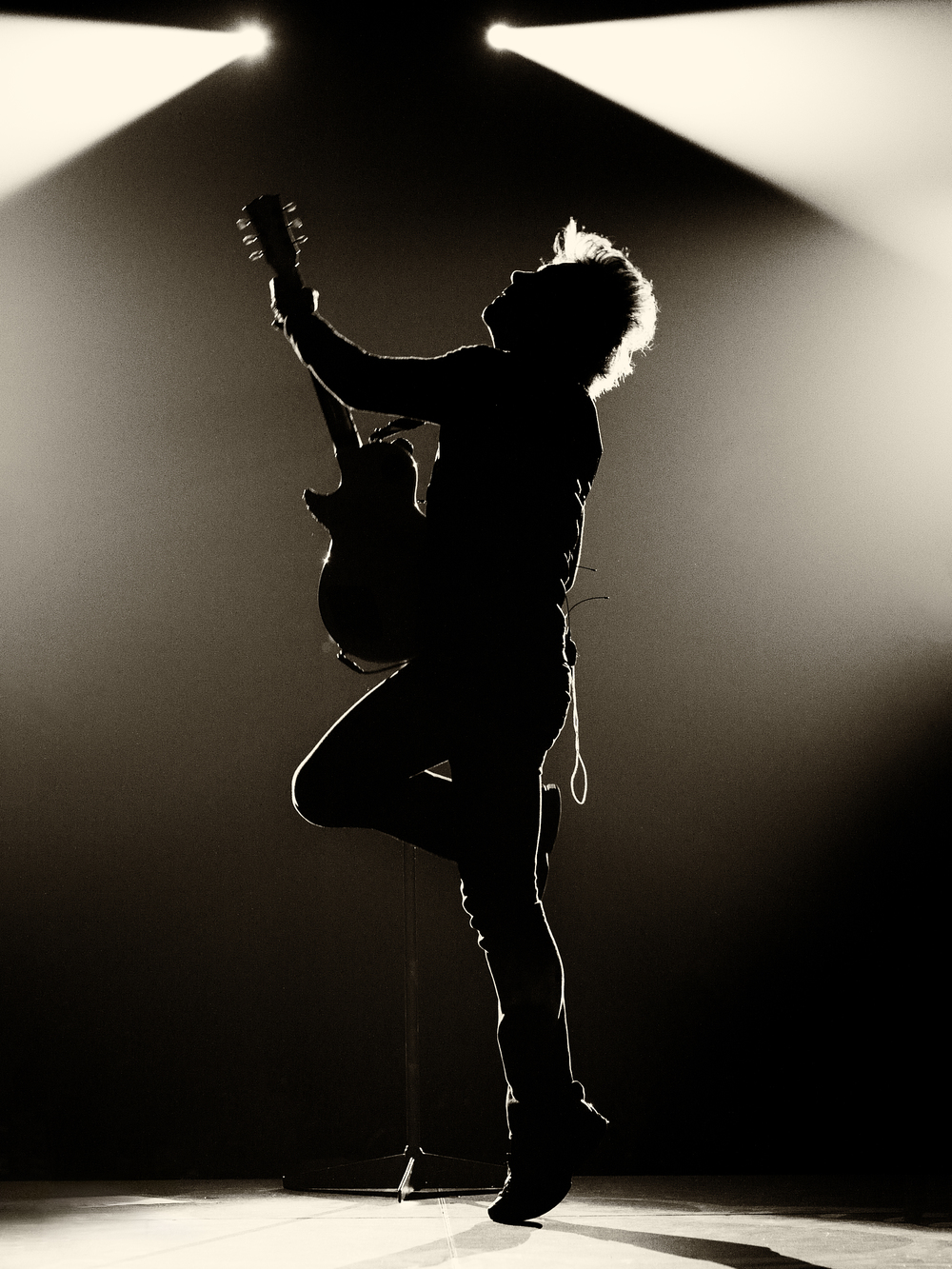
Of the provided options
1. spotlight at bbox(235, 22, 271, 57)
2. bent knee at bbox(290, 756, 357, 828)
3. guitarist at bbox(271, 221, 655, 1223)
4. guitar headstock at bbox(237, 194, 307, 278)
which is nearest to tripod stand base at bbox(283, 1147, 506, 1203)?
guitarist at bbox(271, 221, 655, 1223)

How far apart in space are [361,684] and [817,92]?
6.31ft

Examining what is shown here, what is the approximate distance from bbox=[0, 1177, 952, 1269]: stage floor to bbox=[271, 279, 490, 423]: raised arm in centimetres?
114

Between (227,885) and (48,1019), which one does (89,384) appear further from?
(48,1019)

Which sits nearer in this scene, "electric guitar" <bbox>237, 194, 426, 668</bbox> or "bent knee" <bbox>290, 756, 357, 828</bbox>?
"bent knee" <bbox>290, 756, 357, 828</bbox>

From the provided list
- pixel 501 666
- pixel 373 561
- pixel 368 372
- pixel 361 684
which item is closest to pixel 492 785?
pixel 501 666

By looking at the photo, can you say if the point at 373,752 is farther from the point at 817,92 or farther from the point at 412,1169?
the point at 817,92

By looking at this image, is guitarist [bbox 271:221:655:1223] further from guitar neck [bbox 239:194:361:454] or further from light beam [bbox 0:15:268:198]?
light beam [bbox 0:15:268:198]

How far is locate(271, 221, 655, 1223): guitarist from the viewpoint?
1.74 meters

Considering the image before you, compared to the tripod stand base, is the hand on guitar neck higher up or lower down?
higher up

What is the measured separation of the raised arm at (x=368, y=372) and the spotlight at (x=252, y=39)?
1710 millimetres

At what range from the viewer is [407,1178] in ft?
7.44

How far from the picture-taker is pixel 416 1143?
2.40 meters

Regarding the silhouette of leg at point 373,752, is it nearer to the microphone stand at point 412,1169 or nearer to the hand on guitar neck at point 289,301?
Answer: the hand on guitar neck at point 289,301

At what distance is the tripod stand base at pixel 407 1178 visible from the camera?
2.26 meters
